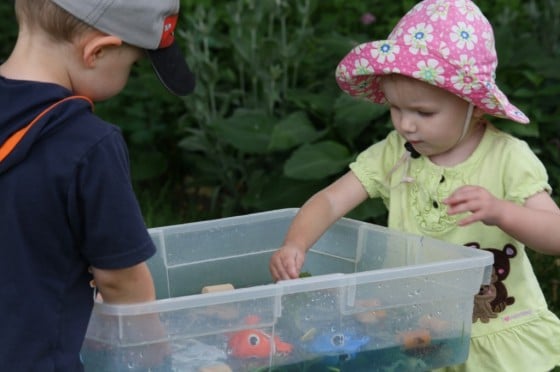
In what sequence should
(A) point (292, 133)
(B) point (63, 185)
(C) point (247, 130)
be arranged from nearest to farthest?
(B) point (63, 185) → (A) point (292, 133) → (C) point (247, 130)

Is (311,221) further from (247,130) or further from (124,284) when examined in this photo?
(247,130)

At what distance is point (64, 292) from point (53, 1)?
57cm

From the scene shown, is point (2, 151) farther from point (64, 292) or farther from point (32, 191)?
point (64, 292)

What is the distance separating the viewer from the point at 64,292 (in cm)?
209

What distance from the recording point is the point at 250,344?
2305 millimetres

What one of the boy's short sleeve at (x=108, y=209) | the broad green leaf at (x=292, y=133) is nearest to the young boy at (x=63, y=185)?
the boy's short sleeve at (x=108, y=209)

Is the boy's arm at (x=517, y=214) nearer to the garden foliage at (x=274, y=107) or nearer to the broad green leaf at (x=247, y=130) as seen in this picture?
the garden foliage at (x=274, y=107)

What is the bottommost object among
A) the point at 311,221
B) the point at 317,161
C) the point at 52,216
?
the point at 317,161

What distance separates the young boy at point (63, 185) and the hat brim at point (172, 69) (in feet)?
0.35

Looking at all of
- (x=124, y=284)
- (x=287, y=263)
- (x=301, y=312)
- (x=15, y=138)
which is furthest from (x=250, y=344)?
(x=15, y=138)

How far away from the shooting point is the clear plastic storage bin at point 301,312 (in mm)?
2209

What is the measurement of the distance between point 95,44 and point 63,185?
297mm

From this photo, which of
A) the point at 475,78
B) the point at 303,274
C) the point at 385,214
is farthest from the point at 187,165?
the point at 475,78

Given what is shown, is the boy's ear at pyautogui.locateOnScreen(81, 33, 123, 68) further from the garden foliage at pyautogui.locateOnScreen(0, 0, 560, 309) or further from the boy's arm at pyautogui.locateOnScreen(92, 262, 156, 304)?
the garden foliage at pyautogui.locateOnScreen(0, 0, 560, 309)
